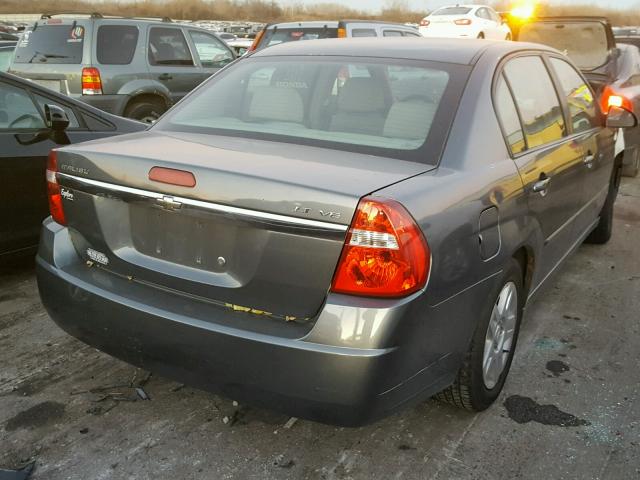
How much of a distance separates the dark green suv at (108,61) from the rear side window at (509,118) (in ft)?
22.0

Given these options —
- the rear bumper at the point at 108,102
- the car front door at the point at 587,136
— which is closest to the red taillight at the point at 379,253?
the car front door at the point at 587,136

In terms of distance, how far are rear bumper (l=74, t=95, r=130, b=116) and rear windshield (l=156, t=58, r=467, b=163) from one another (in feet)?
→ 18.5

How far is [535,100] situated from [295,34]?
796cm

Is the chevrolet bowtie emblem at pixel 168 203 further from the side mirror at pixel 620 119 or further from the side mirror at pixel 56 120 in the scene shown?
the side mirror at pixel 620 119

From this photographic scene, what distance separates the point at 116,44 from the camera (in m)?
8.95

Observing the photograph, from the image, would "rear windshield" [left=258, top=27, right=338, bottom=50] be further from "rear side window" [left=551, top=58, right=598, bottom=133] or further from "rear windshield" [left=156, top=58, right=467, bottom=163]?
"rear windshield" [left=156, top=58, right=467, bottom=163]

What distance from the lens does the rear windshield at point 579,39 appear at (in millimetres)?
8852

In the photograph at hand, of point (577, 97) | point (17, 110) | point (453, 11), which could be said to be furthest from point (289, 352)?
point (453, 11)

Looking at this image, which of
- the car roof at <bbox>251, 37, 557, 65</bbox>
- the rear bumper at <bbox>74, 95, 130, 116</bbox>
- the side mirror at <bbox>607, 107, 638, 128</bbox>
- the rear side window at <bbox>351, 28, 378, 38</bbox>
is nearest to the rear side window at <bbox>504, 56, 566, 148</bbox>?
the car roof at <bbox>251, 37, 557, 65</bbox>

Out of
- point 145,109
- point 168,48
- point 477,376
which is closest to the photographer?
point 477,376

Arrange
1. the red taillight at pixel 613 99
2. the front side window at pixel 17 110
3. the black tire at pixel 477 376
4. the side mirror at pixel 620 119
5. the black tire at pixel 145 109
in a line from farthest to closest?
the black tire at pixel 145 109 < the red taillight at pixel 613 99 < the side mirror at pixel 620 119 < the front side window at pixel 17 110 < the black tire at pixel 477 376

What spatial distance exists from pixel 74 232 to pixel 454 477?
1.84 metres

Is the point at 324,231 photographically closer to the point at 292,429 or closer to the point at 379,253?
the point at 379,253

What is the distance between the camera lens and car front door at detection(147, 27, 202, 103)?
9.44 metres
